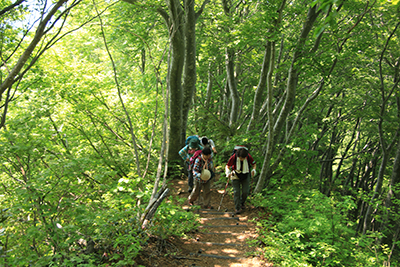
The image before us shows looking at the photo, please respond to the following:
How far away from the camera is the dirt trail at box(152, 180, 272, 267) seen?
179 inches

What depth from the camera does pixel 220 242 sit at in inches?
215

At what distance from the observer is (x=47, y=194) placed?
354 cm

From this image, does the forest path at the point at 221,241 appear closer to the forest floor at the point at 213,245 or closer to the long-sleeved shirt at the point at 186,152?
the forest floor at the point at 213,245

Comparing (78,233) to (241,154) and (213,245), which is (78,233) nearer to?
(213,245)

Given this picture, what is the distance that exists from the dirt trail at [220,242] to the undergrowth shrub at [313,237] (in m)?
0.30

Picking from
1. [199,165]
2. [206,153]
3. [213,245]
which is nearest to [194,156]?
[199,165]

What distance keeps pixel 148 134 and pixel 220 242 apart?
5.09 metres

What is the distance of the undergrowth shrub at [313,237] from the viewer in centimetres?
469

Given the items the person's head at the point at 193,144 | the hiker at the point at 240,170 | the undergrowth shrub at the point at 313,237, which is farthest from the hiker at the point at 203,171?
the undergrowth shrub at the point at 313,237

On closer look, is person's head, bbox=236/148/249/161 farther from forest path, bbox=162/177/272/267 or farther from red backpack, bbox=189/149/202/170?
forest path, bbox=162/177/272/267

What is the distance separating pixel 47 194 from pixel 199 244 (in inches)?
117

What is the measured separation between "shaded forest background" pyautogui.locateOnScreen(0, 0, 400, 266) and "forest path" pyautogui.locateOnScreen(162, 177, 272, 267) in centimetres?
30

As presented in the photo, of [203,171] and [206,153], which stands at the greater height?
[206,153]

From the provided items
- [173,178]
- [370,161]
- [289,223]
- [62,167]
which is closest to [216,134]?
[173,178]
